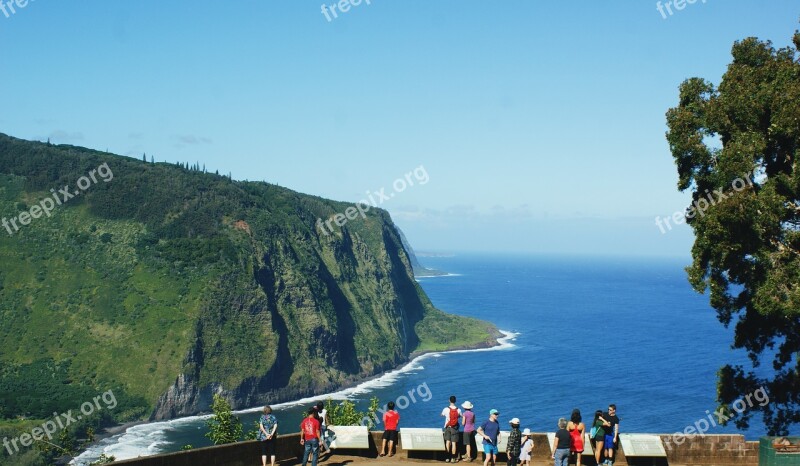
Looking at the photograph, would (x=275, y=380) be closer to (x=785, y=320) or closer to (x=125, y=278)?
(x=125, y=278)

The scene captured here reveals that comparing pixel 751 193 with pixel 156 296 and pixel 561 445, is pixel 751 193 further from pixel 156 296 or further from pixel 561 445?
pixel 156 296

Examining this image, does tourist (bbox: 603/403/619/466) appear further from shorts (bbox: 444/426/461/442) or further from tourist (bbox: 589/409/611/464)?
shorts (bbox: 444/426/461/442)

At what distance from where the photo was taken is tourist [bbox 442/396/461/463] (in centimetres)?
2398

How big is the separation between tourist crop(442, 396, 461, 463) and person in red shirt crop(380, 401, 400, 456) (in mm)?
1536

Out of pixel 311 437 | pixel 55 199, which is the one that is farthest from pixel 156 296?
pixel 311 437

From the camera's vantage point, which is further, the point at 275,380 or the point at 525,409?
the point at 275,380

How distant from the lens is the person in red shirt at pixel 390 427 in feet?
80.3

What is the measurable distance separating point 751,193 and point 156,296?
5553 inches

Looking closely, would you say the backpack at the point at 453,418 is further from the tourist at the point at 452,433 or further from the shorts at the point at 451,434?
the shorts at the point at 451,434

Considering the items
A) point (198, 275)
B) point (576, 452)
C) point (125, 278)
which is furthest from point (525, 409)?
point (576, 452)

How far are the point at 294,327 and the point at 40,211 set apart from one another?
56.6 meters

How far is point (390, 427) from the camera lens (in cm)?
2473

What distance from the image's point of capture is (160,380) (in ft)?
439

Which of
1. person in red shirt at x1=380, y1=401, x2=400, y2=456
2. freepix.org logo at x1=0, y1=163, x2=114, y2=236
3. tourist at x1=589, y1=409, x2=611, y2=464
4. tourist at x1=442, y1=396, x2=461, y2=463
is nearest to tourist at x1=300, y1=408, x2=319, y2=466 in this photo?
person in red shirt at x1=380, y1=401, x2=400, y2=456
